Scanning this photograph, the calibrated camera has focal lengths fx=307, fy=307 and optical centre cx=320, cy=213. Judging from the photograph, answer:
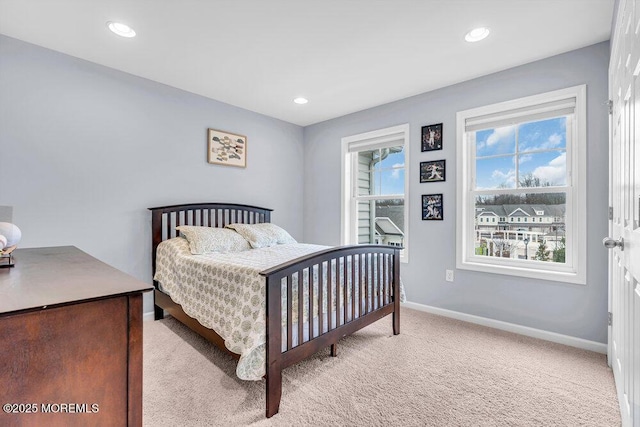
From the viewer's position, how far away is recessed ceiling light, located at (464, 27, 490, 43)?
2160mm

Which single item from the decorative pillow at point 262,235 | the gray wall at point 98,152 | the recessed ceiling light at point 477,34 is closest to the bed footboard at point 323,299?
the decorative pillow at point 262,235

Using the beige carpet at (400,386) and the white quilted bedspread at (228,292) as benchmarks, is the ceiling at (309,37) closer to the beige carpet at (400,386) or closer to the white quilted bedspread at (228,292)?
the white quilted bedspread at (228,292)

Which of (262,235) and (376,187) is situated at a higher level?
(376,187)

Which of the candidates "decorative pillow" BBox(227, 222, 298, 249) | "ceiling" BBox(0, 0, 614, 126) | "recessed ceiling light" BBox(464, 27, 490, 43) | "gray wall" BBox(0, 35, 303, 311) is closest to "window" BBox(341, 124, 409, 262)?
"ceiling" BBox(0, 0, 614, 126)

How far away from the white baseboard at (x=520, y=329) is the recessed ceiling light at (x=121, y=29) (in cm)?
350

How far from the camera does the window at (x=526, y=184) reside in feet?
8.04

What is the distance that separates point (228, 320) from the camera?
1.88 meters

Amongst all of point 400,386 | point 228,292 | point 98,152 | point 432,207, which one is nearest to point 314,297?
point 228,292

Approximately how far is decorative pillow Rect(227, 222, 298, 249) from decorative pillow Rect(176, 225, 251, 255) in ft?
0.25

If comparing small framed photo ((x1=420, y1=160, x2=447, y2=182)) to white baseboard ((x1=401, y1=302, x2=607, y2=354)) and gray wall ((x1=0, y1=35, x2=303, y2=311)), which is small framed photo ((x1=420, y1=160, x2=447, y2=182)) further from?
gray wall ((x1=0, y1=35, x2=303, y2=311))

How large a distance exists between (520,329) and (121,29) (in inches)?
155

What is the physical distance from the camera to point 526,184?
2.74 meters

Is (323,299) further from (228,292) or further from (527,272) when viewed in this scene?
(527,272)

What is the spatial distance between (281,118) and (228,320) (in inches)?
119
